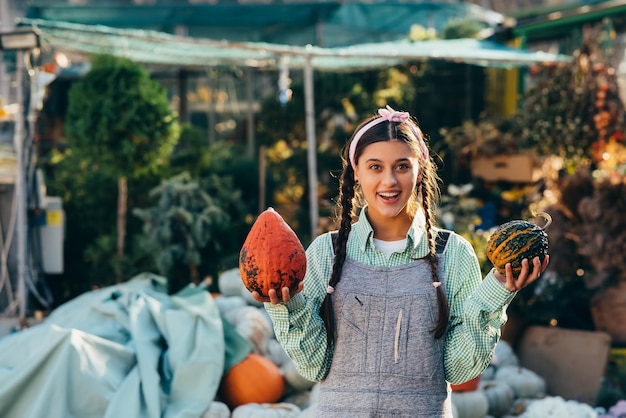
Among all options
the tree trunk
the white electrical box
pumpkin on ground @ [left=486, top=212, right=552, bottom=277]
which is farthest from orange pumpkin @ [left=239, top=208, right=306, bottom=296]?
the tree trunk

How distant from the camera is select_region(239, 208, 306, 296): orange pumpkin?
8.02 ft

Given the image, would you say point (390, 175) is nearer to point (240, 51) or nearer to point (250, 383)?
point (250, 383)

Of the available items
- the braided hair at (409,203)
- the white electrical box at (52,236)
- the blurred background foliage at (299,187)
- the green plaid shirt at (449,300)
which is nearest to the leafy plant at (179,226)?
the blurred background foliage at (299,187)

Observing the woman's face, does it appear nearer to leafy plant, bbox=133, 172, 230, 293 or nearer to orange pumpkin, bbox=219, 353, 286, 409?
orange pumpkin, bbox=219, 353, 286, 409

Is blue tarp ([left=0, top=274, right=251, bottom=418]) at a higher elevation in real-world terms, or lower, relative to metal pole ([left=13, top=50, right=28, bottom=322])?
lower

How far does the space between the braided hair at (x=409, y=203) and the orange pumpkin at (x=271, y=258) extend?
0.47ft

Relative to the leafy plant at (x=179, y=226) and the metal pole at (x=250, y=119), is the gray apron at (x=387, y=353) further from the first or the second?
the metal pole at (x=250, y=119)

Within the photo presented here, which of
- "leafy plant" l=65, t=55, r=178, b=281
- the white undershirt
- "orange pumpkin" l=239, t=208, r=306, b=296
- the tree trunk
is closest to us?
"orange pumpkin" l=239, t=208, r=306, b=296

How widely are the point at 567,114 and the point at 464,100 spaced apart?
3507 mm

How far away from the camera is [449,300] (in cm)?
254

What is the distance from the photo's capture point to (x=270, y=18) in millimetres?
13391

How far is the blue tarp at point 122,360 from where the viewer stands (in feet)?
16.5

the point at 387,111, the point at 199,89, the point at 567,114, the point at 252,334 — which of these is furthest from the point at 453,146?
the point at 387,111

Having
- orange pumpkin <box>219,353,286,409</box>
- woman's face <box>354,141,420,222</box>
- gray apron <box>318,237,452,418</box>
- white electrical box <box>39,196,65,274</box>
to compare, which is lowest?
orange pumpkin <box>219,353,286,409</box>
